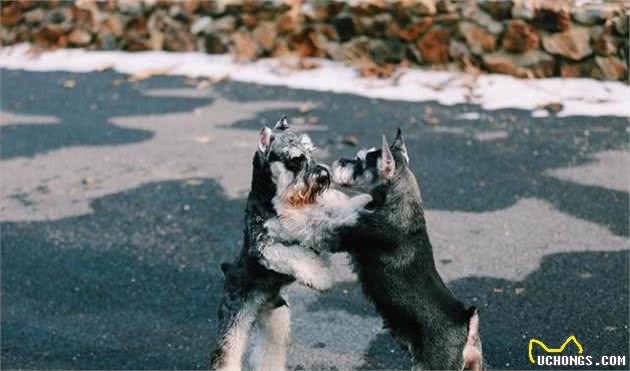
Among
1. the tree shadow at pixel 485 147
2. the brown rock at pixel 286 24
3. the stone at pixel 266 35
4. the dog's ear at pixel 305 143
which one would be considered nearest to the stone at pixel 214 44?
the stone at pixel 266 35

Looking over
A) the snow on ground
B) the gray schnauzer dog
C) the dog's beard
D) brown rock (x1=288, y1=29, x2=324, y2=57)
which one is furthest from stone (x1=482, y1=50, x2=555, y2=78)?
the dog's beard

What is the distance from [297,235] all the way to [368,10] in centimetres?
1047

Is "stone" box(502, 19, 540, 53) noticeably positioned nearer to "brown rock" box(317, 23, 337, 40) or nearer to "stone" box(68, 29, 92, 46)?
"brown rock" box(317, 23, 337, 40)

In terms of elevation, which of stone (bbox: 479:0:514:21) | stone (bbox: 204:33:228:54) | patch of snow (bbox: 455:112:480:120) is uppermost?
stone (bbox: 479:0:514:21)

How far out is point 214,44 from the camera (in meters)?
16.1

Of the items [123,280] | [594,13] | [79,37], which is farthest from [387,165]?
[79,37]

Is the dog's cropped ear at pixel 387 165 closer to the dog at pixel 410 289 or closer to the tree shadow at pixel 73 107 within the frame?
the dog at pixel 410 289

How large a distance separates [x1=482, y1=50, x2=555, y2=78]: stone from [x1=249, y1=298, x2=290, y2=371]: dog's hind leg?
8.95 metres

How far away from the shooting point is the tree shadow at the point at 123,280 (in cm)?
632

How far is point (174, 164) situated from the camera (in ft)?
34.3

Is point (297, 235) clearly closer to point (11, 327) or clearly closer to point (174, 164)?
point (11, 327)

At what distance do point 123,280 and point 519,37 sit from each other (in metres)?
7.87

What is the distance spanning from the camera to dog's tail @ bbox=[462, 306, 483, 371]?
4410mm

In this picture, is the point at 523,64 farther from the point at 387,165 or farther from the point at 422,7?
the point at 387,165
